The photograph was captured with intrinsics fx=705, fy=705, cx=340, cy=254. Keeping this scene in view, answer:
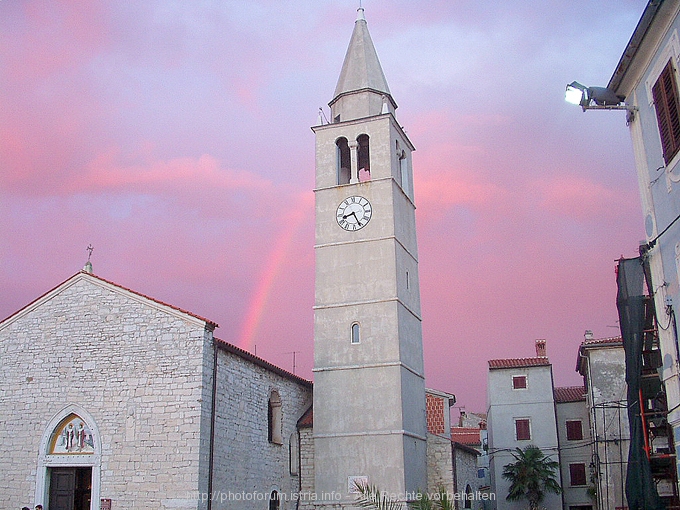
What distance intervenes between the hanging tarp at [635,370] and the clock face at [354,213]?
47.0 feet

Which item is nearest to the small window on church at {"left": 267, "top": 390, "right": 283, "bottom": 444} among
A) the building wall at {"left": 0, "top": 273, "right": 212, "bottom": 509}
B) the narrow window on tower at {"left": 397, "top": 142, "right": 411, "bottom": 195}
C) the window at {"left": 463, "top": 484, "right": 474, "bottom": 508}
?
the building wall at {"left": 0, "top": 273, "right": 212, "bottom": 509}

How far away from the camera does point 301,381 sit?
28.5 meters

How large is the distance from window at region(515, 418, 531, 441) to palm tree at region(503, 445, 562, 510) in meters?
2.14

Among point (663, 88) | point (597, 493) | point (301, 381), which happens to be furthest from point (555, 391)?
point (663, 88)

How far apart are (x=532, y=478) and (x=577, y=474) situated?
13.4ft

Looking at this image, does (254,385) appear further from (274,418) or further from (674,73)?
(674,73)

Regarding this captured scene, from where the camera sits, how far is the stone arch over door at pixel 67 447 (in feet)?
67.4

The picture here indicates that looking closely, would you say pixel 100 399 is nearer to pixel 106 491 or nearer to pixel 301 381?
pixel 106 491

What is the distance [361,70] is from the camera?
98.7ft

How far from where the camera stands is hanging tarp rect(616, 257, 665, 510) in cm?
1284

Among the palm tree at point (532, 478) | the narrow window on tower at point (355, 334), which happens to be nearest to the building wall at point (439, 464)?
the narrow window on tower at point (355, 334)

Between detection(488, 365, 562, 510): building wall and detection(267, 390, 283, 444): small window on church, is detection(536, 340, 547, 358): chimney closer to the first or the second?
detection(488, 365, 562, 510): building wall

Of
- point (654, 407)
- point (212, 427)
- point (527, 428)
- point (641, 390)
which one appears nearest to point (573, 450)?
point (527, 428)

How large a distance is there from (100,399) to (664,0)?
17.8 metres
